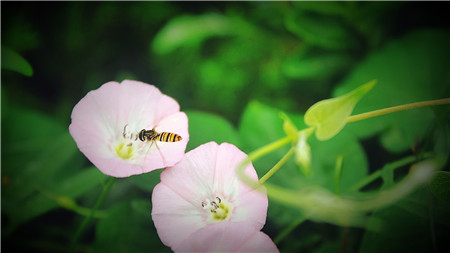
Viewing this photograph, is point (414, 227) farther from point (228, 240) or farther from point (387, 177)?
point (228, 240)

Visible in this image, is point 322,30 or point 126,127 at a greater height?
point 322,30

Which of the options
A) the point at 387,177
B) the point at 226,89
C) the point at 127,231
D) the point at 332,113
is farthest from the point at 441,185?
the point at 226,89

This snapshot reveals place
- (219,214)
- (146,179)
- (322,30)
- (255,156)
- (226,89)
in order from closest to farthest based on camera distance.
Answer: (255,156) → (219,214) → (146,179) → (322,30) → (226,89)

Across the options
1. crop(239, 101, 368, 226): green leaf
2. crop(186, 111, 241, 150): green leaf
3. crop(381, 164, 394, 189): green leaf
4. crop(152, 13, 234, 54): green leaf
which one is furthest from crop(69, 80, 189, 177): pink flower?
crop(152, 13, 234, 54): green leaf

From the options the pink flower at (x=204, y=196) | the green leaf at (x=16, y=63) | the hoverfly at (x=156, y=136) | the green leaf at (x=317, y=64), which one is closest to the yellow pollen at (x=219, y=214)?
the pink flower at (x=204, y=196)

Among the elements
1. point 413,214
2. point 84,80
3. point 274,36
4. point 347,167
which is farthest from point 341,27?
point 84,80

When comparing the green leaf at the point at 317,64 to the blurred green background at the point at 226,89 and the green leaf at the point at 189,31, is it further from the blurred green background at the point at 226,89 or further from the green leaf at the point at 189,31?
the green leaf at the point at 189,31
